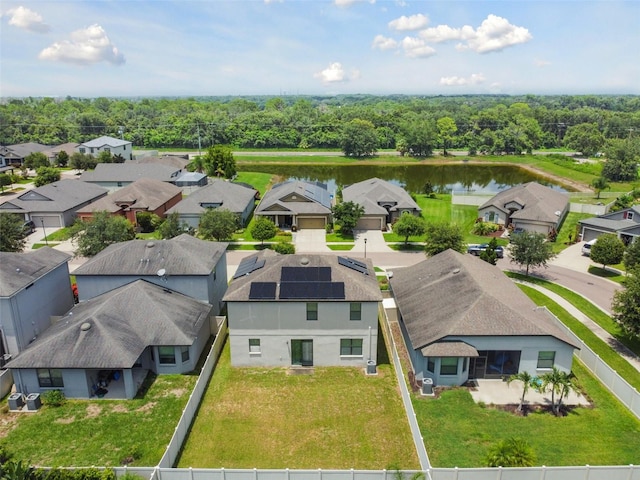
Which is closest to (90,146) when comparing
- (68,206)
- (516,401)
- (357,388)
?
(68,206)

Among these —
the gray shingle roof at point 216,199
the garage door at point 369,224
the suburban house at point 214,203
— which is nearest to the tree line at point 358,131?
the gray shingle roof at point 216,199

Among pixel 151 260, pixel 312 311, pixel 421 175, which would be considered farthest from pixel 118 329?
pixel 421 175

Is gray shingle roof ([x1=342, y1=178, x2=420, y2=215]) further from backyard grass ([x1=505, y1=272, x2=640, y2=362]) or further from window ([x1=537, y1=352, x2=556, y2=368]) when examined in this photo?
window ([x1=537, y1=352, x2=556, y2=368])

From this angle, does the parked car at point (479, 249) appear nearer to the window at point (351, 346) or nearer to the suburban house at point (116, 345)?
the window at point (351, 346)

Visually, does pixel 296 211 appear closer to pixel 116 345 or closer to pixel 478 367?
pixel 116 345

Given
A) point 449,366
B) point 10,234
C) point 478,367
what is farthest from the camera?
point 10,234
